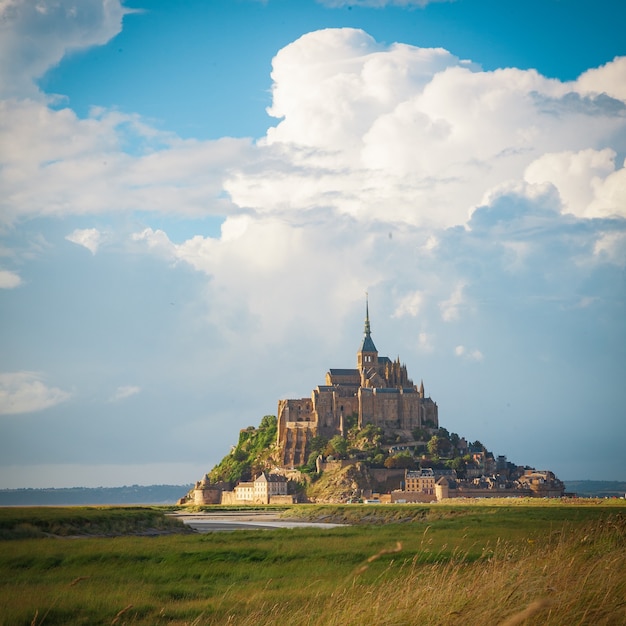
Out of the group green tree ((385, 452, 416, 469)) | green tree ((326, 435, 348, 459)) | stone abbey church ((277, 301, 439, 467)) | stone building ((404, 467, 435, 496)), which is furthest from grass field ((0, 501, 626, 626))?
stone abbey church ((277, 301, 439, 467))

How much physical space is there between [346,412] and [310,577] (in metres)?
109

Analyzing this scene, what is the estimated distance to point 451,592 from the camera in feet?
31.2

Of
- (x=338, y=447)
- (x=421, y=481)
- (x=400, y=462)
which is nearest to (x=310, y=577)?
(x=421, y=481)

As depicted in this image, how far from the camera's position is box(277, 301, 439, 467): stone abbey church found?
4978 inches

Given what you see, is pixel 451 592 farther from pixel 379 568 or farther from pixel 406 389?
pixel 406 389

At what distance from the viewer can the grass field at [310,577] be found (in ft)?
28.2

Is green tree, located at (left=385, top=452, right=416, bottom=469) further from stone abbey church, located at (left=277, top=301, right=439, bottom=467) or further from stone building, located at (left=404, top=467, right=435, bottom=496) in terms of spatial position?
stone abbey church, located at (left=277, top=301, right=439, bottom=467)

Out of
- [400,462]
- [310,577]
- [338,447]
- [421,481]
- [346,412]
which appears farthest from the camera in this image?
[346,412]

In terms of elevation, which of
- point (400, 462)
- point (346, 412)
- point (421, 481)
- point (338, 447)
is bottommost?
point (421, 481)

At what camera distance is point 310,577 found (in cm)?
1986

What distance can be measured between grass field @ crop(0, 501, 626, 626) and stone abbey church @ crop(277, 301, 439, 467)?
86.3 metres

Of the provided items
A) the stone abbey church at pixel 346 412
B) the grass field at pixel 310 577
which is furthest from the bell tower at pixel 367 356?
the grass field at pixel 310 577

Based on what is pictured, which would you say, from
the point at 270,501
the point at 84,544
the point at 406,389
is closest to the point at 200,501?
the point at 270,501

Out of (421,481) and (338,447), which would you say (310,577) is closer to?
(421,481)
